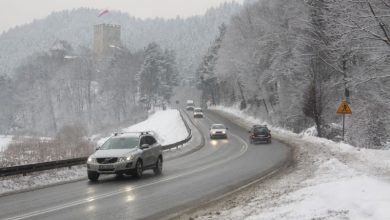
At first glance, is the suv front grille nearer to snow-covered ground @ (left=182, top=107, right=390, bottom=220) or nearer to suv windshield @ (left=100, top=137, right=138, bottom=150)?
suv windshield @ (left=100, top=137, right=138, bottom=150)

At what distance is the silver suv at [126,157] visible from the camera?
60.0ft

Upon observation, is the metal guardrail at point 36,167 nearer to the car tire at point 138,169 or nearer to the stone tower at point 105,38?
the car tire at point 138,169

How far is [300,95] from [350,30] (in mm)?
29772

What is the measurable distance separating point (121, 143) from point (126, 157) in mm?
1645

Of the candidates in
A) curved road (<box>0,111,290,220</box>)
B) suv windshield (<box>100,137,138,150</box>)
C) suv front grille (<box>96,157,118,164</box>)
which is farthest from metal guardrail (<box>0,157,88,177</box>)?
suv front grille (<box>96,157,118,164</box>)

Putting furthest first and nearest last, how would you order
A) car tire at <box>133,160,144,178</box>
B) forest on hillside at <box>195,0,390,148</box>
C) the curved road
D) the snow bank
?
the snow bank < forest on hillside at <box>195,0,390,148</box> < car tire at <box>133,160,144,178</box> < the curved road

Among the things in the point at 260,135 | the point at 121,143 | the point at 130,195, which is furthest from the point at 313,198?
the point at 260,135

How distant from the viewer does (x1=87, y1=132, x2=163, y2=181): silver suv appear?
18281mm

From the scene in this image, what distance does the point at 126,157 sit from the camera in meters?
18.5

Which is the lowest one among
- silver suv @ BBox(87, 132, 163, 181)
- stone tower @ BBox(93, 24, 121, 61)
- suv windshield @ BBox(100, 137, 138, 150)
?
silver suv @ BBox(87, 132, 163, 181)

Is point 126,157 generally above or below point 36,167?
above

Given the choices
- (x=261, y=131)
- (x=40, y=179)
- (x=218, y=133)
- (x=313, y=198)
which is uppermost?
(x=313, y=198)

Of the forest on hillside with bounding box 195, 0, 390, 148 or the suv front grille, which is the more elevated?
the forest on hillside with bounding box 195, 0, 390, 148

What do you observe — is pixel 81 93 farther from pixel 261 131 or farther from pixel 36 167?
pixel 36 167
